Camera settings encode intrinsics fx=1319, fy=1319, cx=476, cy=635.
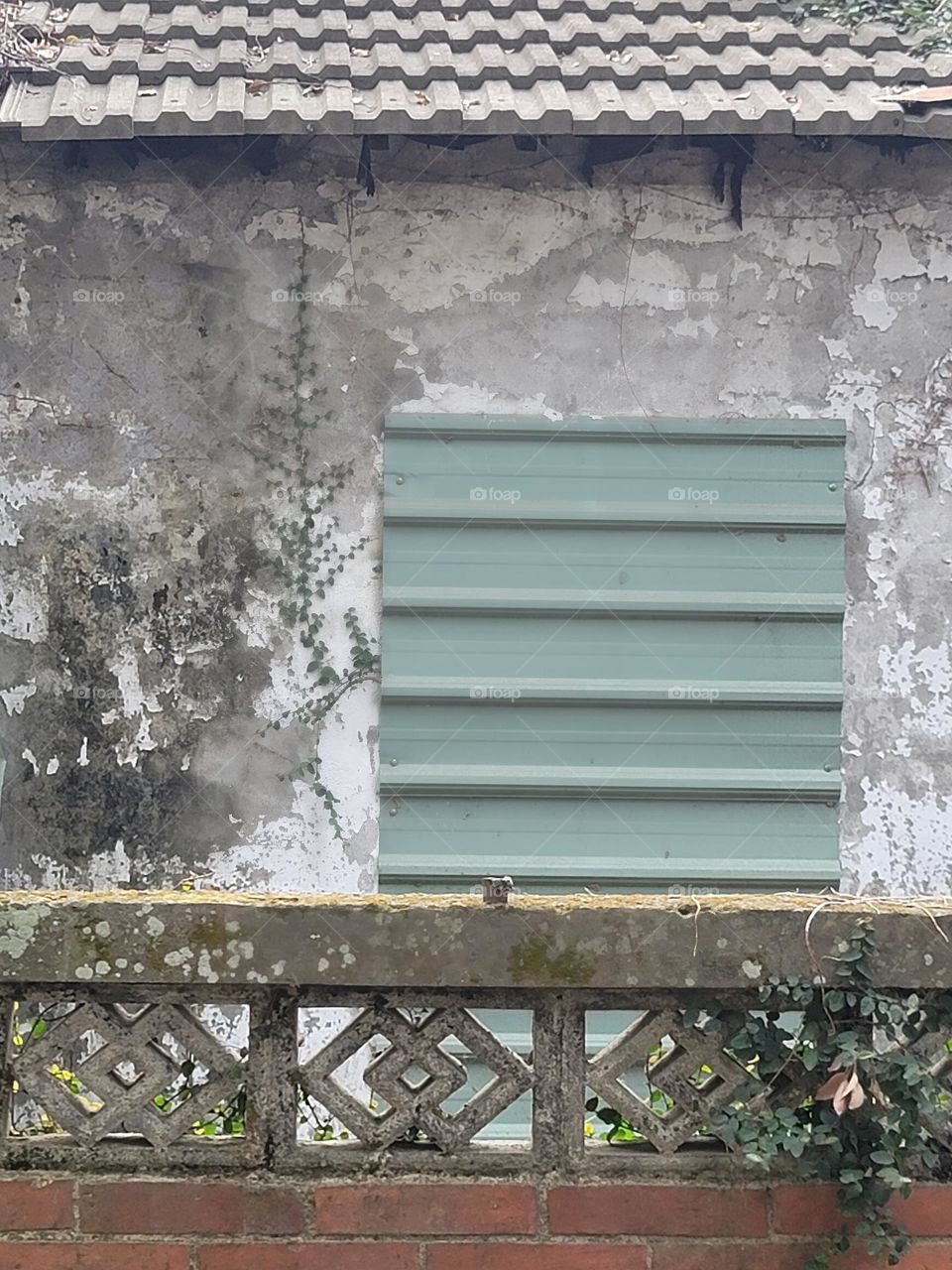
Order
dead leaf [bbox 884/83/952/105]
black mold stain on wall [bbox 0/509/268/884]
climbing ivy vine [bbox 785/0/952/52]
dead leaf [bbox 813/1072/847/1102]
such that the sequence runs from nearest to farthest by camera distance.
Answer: dead leaf [bbox 813/1072/847/1102], dead leaf [bbox 884/83/952/105], black mold stain on wall [bbox 0/509/268/884], climbing ivy vine [bbox 785/0/952/52]

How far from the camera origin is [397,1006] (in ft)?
7.89

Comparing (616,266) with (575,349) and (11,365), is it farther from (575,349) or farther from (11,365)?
(11,365)

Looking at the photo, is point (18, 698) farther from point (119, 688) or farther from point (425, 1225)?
point (425, 1225)

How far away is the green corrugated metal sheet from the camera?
565cm

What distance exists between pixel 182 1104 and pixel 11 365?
4161 mm

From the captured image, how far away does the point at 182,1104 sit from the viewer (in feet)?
7.97

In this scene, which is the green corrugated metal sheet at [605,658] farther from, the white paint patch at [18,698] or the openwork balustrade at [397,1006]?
the openwork balustrade at [397,1006]

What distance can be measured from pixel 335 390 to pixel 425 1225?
403cm

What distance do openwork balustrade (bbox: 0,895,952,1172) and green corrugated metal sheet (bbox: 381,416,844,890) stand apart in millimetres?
3155

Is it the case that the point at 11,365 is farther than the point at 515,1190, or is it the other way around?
the point at 11,365

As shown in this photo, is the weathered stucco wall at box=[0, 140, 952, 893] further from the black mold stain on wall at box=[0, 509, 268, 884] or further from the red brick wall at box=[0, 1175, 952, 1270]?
the red brick wall at box=[0, 1175, 952, 1270]

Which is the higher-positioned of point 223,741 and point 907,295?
point 907,295

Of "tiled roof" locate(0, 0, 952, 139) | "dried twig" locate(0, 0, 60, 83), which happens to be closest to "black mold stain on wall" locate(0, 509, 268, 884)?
"tiled roof" locate(0, 0, 952, 139)

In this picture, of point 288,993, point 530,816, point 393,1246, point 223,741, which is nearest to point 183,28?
point 223,741
